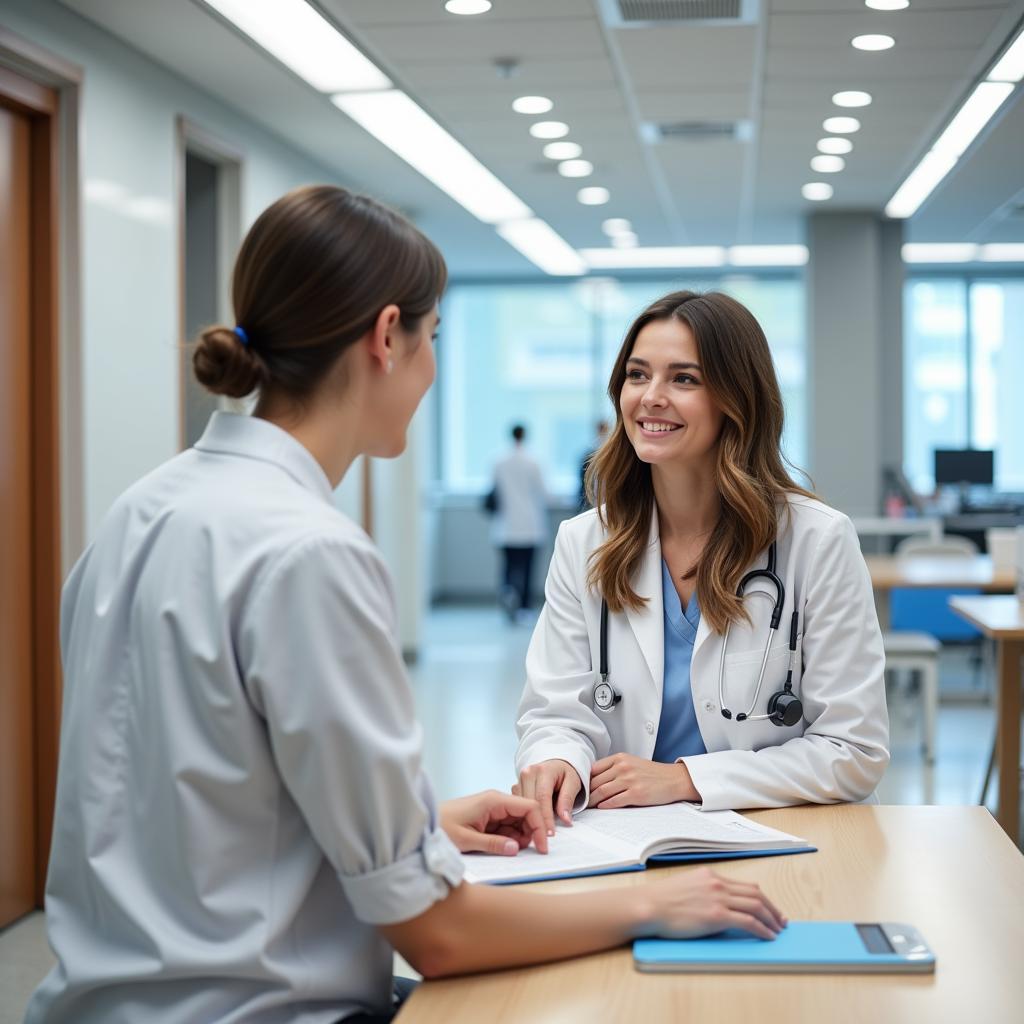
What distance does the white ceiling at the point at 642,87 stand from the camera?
412cm

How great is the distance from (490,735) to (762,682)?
4224 mm

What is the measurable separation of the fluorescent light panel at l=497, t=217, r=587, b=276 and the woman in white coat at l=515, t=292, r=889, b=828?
6.41 meters

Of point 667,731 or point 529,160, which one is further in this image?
point 529,160

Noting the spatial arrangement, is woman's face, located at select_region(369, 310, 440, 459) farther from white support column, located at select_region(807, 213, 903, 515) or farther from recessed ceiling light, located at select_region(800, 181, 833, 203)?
white support column, located at select_region(807, 213, 903, 515)

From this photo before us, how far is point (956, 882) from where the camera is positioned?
1.53 m

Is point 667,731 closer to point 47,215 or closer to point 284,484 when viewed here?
point 284,484

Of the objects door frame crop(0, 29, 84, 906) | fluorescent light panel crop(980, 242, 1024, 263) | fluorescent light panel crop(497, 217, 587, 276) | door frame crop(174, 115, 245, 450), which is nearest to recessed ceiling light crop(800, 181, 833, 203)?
fluorescent light panel crop(497, 217, 587, 276)

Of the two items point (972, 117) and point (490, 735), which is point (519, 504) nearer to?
point (490, 735)

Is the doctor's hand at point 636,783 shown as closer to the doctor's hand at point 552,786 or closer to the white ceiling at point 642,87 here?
the doctor's hand at point 552,786

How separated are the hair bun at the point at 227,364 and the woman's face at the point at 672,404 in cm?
99

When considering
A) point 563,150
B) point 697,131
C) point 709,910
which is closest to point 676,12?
point 697,131

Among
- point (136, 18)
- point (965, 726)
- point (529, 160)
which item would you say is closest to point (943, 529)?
point (965, 726)

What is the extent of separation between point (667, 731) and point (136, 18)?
3170 mm

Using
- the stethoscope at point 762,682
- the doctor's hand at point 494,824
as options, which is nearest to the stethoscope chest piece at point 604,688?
the stethoscope at point 762,682
